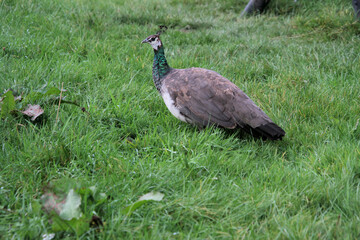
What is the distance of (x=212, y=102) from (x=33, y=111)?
1.56m

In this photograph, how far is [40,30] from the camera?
512 cm

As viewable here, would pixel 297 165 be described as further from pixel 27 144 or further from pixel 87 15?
pixel 87 15

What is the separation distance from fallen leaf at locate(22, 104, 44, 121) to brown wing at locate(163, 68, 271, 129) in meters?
1.20

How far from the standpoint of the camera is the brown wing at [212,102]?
3236 mm

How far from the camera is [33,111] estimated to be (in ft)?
9.96

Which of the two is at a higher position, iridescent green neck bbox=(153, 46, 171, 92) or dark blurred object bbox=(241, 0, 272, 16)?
iridescent green neck bbox=(153, 46, 171, 92)

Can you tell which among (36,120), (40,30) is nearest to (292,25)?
(40,30)

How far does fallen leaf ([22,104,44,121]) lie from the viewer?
2.99 metres

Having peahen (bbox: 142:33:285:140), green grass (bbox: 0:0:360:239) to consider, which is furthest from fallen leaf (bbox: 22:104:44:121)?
peahen (bbox: 142:33:285:140)

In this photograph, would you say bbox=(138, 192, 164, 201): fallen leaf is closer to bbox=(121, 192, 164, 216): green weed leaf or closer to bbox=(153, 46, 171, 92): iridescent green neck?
bbox=(121, 192, 164, 216): green weed leaf

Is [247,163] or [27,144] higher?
[27,144]

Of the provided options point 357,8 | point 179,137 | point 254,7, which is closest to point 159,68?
point 179,137

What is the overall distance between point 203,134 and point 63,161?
120 cm

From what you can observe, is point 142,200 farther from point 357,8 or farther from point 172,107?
point 357,8
